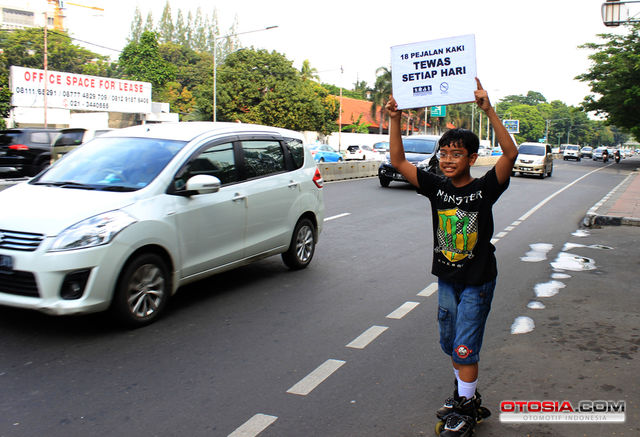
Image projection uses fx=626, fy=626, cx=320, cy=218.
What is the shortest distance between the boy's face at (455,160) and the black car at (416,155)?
16389 millimetres

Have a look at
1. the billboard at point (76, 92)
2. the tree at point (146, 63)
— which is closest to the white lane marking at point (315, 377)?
the billboard at point (76, 92)

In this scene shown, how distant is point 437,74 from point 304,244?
4087 millimetres

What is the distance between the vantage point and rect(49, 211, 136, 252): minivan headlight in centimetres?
482

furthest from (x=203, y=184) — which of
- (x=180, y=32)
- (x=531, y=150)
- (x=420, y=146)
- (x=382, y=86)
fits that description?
(x=180, y=32)

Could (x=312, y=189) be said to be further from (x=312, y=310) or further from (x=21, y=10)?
(x=21, y=10)

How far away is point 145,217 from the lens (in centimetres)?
531

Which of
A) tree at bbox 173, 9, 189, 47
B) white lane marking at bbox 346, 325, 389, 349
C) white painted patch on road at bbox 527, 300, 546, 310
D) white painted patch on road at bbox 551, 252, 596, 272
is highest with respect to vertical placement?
tree at bbox 173, 9, 189, 47

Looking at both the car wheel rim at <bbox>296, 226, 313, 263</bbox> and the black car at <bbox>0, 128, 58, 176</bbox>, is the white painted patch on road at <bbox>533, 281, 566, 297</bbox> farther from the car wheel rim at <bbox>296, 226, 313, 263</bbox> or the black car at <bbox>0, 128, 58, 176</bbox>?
the black car at <bbox>0, 128, 58, 176</bbox>

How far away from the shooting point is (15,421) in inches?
140

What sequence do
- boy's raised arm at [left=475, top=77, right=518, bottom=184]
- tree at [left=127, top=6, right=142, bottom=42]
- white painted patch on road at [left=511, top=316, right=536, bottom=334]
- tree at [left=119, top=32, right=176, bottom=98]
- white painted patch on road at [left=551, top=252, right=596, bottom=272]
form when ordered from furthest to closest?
1. tree at [left=127, top=6, right=142, bottom=42]
2. tree at [left=119, top=32, right=176, bottom=98]
3. white painted patch on road at [left=551, top=252, right=596, bottom=272]
4. white painted patch on road at [left=511, top=316, right=536, bottom=334]
5. boy's raised arm at [left=475, top=77, right=518, bottom=184]

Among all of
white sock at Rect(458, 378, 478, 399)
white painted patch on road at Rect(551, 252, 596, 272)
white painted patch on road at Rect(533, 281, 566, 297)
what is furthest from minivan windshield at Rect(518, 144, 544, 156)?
white sock at Rect(458, 378, 478, 399)

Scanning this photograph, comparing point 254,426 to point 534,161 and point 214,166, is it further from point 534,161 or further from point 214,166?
point 534,161

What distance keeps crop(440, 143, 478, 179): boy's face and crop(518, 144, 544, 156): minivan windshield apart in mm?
30280

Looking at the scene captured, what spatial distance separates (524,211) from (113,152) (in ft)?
39.2
